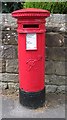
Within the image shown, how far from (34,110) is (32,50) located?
101 centimetres

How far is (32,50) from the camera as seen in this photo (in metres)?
3.76

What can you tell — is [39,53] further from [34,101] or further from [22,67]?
[34,101]

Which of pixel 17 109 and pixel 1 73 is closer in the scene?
pixel 17 109

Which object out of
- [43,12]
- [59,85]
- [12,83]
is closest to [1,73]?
[12,83]

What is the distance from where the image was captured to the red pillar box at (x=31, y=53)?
11.9ft

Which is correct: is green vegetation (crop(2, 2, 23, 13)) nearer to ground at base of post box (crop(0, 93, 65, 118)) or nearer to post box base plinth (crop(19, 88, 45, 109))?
ground at base of post box (crop(0, 93, 65, 118))

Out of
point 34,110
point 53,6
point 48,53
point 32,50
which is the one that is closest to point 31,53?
point 32,50

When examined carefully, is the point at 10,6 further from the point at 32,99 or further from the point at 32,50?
the point at 32,99

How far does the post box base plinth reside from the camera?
3.97 meters

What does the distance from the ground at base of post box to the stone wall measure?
24 centimetres

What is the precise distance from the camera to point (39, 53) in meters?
3.82

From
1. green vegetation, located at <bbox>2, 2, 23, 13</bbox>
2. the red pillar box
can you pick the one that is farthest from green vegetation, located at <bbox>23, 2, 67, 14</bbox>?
green vegetation, located at <bbox>2, 2, 23, 13</bbox>

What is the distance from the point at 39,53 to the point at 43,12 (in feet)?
2.07

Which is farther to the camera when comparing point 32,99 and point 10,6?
point 10,6
